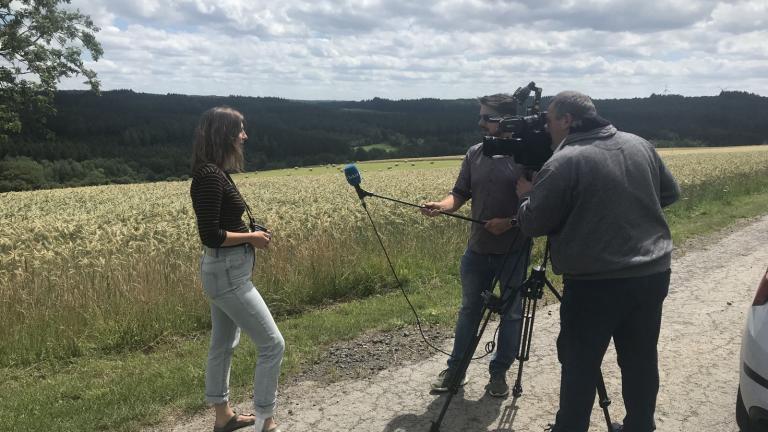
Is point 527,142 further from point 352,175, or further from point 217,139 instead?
point 217,139

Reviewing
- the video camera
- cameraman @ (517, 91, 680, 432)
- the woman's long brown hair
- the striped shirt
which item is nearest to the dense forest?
the woman's long brown hair

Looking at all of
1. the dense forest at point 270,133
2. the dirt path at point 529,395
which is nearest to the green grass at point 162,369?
the dirt path at point 529,395

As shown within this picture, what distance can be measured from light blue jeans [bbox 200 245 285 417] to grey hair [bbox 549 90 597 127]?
6.79 feet

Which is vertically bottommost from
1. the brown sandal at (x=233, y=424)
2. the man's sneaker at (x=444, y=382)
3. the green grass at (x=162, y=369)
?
the green grass at (x=162, y=369)

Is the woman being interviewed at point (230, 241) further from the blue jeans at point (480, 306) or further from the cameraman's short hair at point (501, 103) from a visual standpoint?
the cameraman's short hair at point (501, 103)

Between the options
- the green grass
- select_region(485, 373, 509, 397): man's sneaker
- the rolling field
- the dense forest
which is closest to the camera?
the green grass

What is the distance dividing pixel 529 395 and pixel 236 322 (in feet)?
7.72

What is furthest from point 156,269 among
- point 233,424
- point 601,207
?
point 601,207

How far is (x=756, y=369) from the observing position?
120 inches

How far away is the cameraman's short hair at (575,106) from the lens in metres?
2.93

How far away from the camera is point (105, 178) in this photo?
176 feet

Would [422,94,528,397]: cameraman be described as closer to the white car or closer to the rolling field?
the white car

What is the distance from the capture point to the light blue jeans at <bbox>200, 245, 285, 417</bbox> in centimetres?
344

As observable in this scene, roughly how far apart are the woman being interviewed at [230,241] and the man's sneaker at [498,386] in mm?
1698
